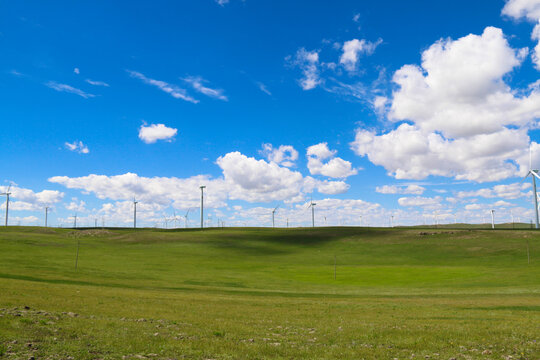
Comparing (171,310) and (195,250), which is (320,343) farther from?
(195,250)

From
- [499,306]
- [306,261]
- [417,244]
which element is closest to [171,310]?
[499,306]

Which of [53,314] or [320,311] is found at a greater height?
[53,314]

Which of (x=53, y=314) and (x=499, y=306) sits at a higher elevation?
(x=53, y=314)

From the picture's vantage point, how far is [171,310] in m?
32.3

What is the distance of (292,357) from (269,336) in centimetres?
482

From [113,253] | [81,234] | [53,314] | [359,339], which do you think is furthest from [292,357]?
[81,234]

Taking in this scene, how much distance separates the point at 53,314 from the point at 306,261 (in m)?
110

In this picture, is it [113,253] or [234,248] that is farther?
[234,248]

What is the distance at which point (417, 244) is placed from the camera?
492ft

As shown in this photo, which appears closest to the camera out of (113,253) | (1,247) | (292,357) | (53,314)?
(292,357)

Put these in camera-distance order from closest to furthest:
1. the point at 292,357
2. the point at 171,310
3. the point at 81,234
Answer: the point at 292,357
the point at 171,310
the point at 81,234

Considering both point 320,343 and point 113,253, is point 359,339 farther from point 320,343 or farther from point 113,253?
point 113,253

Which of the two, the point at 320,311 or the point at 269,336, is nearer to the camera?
the point at 269,336

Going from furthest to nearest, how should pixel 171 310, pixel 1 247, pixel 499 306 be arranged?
pixel 1 247 → pixel 499 306 → pixel 171 310
